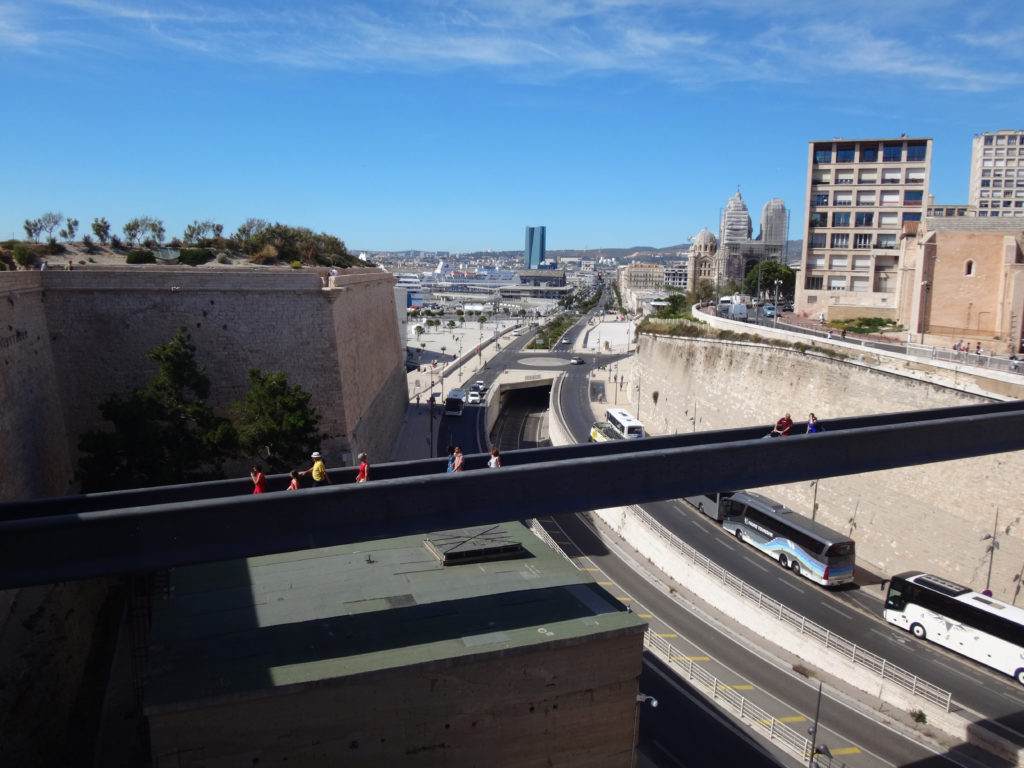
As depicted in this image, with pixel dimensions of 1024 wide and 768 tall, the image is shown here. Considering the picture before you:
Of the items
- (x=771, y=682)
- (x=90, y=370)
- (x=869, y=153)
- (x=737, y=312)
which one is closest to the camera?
(x=771, y=682)

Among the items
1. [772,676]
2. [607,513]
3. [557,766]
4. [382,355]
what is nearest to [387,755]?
[557,766]

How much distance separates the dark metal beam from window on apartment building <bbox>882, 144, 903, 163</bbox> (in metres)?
27.6

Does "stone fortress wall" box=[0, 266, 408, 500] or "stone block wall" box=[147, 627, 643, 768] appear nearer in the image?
"stone block wall" box=[147, 627, 643, 768]

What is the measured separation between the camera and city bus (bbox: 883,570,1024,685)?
37.6ft

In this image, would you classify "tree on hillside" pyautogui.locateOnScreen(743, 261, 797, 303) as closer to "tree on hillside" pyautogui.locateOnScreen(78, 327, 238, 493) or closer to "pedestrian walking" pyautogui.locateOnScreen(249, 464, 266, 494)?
"tree on hillside" pyautogui.locateOnScreen(78, 327, 238, 493)

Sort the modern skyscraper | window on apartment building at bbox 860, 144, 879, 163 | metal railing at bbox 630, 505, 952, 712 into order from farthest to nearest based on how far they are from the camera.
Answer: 1. the modern skyscraper
2. window on apartment building at bbox 860, 144, 879, 163
3. metal railing at bbox 630, 505, 952, 712

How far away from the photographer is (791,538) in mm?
15961

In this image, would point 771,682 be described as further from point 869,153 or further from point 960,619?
point 869,153

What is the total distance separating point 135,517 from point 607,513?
1566 centimetres

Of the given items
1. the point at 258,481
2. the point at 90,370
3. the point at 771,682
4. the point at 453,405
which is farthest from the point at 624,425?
the point at 258,481

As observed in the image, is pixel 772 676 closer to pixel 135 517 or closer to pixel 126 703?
pixel 126 703

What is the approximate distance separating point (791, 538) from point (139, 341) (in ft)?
48.8

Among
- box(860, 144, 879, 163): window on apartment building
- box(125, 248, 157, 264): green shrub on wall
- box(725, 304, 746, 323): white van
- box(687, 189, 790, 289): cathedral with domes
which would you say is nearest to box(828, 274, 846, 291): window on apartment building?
box(860, 144, 879, 163): window on apartment building

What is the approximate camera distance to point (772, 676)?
41.3 ft
